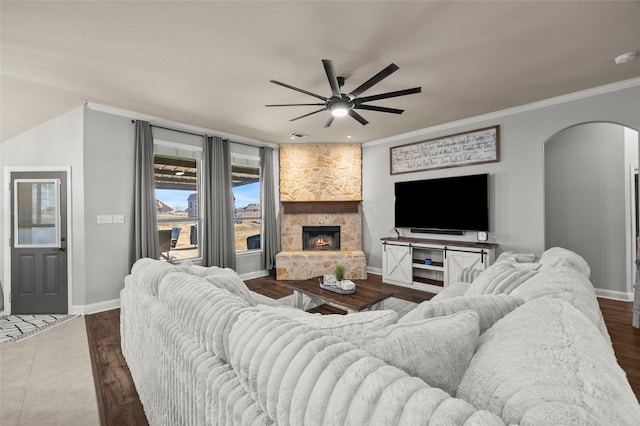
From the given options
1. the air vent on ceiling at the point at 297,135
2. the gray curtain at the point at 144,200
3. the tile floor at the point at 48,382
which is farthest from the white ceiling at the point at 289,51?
the tile floor at the point at 48,382

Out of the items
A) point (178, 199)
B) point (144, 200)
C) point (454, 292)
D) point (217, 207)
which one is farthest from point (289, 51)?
point (178, 199)

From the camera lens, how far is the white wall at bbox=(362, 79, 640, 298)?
10.8 feet

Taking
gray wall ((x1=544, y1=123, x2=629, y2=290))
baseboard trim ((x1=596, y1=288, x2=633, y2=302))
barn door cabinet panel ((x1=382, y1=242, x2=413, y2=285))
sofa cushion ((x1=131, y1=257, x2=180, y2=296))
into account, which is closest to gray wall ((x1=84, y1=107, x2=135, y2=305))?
sofa cushion ((x1=131, y1=257, x2=180, y2=296))

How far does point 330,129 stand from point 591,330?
4407mm

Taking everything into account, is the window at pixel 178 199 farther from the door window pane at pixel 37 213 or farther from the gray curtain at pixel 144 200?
the door window pane at pixel 37 213

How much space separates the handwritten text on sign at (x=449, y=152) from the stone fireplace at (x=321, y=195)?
0.92 m

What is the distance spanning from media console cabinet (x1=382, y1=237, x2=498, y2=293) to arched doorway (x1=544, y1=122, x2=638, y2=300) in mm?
1234

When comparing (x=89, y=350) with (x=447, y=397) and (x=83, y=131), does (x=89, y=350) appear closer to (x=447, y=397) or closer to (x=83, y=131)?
(x=83, y=131)

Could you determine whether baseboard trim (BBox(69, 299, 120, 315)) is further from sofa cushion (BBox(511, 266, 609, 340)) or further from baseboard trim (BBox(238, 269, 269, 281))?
sofa cushion (BBox(511, 266, 609, 340))

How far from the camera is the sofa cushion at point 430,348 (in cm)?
72

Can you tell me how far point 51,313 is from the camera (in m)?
3.57

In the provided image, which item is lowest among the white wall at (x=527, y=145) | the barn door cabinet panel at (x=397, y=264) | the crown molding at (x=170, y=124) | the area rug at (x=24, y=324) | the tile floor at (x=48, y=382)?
the tile floor at (x=48, y=382)

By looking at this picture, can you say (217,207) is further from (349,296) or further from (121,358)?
(349,296)

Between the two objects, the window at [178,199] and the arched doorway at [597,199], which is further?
the window at [178,199]
